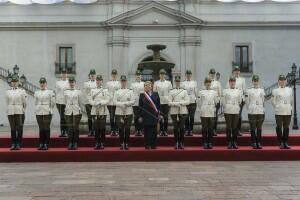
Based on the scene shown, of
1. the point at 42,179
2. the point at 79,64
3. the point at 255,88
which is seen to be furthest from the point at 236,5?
the point at 42,179

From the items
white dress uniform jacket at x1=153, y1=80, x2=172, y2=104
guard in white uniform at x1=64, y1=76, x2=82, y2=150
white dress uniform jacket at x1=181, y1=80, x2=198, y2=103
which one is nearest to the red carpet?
guard in white uniform at x1=64, y1=76, x2=82, y2=150

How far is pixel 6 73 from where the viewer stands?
31.4 m

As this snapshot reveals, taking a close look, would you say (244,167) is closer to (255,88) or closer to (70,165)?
(255,88)

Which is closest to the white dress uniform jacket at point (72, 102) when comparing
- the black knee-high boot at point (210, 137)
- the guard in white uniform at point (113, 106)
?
the guard in white uniform at point (113, 106)

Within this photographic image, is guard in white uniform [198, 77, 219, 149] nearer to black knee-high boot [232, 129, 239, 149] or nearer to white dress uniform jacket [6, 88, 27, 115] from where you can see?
black knee-high boot [232, 129, 239, 149]

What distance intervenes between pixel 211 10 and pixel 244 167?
2269 cm

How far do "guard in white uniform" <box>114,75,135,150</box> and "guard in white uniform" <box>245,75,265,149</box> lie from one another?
3043 mm

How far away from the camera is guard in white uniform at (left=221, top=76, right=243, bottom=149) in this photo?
42.1 feet

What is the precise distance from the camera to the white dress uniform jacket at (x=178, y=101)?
13.0 m

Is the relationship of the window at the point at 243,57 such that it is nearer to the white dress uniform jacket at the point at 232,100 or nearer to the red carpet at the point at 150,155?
the white dress uniform jacket at the point at 232,100

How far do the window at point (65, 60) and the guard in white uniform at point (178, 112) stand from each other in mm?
20427

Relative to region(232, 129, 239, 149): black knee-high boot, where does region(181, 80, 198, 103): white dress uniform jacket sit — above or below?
above

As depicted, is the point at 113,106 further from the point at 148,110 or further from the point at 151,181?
the point at 151,181

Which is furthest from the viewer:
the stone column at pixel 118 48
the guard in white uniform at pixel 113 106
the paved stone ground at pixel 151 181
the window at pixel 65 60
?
the window at pixel 65 60
